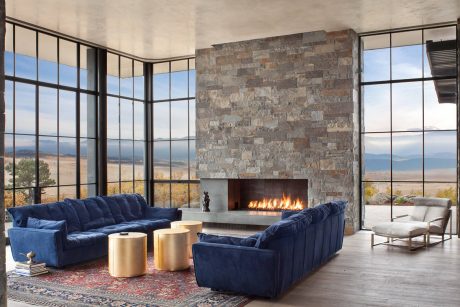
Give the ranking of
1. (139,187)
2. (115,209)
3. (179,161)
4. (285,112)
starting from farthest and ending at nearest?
(179,161), (139,187), (285,112), (115,209)

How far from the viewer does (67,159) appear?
23.7 metres

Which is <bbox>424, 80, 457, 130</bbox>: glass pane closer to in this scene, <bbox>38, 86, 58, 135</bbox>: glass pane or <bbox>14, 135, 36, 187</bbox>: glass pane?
<bbox>38, 86, 58, 135</bbox>: glass pane

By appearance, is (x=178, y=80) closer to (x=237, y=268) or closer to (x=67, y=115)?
(x=237, y=268)

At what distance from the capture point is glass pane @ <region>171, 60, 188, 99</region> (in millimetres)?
13477

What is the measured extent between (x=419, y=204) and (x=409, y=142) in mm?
14711

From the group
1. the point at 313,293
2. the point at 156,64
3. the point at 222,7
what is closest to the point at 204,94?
the point at 156,64

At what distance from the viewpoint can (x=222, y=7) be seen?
29.5 ft

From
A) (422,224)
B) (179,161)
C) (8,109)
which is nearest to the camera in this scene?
(422,224)

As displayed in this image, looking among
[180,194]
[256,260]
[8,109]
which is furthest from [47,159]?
[256,260]

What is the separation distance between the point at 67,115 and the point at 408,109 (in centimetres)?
1588

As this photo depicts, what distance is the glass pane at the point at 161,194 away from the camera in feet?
44.7

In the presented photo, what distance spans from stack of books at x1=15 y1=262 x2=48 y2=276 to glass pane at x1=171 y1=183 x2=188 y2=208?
6518 mm

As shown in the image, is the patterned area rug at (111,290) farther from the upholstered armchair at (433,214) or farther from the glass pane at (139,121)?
the glass pane at (139,121)

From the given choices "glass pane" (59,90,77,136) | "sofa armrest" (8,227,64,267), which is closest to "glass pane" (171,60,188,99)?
"sofa armrest" (8,227,64,267)
